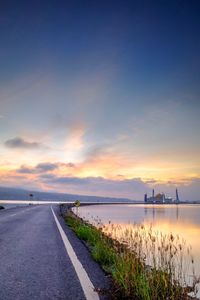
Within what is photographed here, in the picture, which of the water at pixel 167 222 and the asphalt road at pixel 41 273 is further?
the water at pixel 167 222

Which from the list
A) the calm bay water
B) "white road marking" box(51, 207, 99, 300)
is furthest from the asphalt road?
the calm bay water

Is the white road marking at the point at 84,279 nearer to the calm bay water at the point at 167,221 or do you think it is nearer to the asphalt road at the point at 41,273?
the asphalt road at the point at 41,273

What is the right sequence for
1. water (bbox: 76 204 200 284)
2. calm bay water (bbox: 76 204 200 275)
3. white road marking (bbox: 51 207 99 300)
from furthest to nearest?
calm bay water (bbox: 76 204 200 275) → water (bbox: 76 204 200 284) → white road marking (bbox: 51 207 99 300)

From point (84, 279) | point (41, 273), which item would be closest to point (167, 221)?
point (41, 273)

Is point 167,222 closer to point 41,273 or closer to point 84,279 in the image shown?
point 41,273

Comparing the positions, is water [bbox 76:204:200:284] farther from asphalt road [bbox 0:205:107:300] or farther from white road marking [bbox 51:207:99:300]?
asphalt road [bbox 0:205:107:300]

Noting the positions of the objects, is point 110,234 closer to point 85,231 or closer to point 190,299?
point 85,231

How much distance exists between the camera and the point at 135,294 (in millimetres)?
5727

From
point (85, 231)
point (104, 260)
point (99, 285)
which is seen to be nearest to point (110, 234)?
point (85, 231)

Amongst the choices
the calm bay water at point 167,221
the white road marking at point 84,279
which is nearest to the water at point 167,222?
the calm bay water at point 167,221

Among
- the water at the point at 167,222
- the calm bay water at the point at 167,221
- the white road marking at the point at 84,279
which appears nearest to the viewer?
the white road marking at the point at 84,279

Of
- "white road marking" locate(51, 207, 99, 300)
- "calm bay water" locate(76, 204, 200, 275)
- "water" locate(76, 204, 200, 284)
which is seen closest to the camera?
"white road marking" locate(51, 207, 99, 300)

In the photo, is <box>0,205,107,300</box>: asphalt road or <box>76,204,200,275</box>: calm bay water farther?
<box>76,204,200,275</box>: calm bay water

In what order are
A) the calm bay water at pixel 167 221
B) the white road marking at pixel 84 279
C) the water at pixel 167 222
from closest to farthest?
the white road marking at pixel 84 279 → the water at pixel 167 222 → the calm bay water at pixel 167 221
